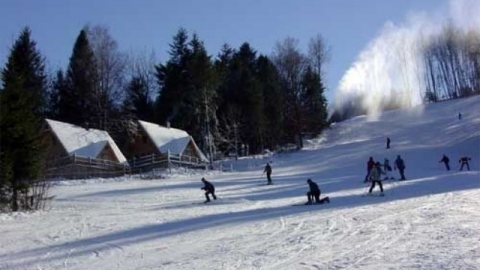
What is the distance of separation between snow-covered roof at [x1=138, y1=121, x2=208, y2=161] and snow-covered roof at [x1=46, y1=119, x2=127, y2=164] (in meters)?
4.33

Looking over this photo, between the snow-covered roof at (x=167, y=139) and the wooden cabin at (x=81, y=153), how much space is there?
14.3 ft

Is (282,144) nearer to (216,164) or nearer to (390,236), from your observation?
(216,164)

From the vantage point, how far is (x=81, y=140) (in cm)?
4797

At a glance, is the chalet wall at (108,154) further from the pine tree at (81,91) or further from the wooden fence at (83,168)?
the pine tree at (81,91)

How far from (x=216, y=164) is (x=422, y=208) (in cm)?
3865

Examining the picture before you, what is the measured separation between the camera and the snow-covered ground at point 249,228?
37.4 feet

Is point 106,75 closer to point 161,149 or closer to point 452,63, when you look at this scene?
point 161,149

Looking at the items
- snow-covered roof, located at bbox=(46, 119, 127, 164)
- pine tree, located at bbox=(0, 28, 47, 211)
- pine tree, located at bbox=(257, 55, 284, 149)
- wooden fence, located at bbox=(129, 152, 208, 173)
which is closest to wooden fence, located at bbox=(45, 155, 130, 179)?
snow-covered roof, located at bbox=(46, 119, 127, 164)

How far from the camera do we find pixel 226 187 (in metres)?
32.9

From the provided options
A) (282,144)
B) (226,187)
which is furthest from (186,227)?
(282,144)

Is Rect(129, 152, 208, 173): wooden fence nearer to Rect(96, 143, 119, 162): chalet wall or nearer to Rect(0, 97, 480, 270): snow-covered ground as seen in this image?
Rect(96, 143, 119, 162): chalet wall

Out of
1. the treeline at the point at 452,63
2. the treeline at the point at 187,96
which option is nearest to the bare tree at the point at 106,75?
the treeline at the point at 187,96

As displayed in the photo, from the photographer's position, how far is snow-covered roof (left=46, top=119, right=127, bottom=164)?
46.4m

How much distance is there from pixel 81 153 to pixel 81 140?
1644 millimetres
